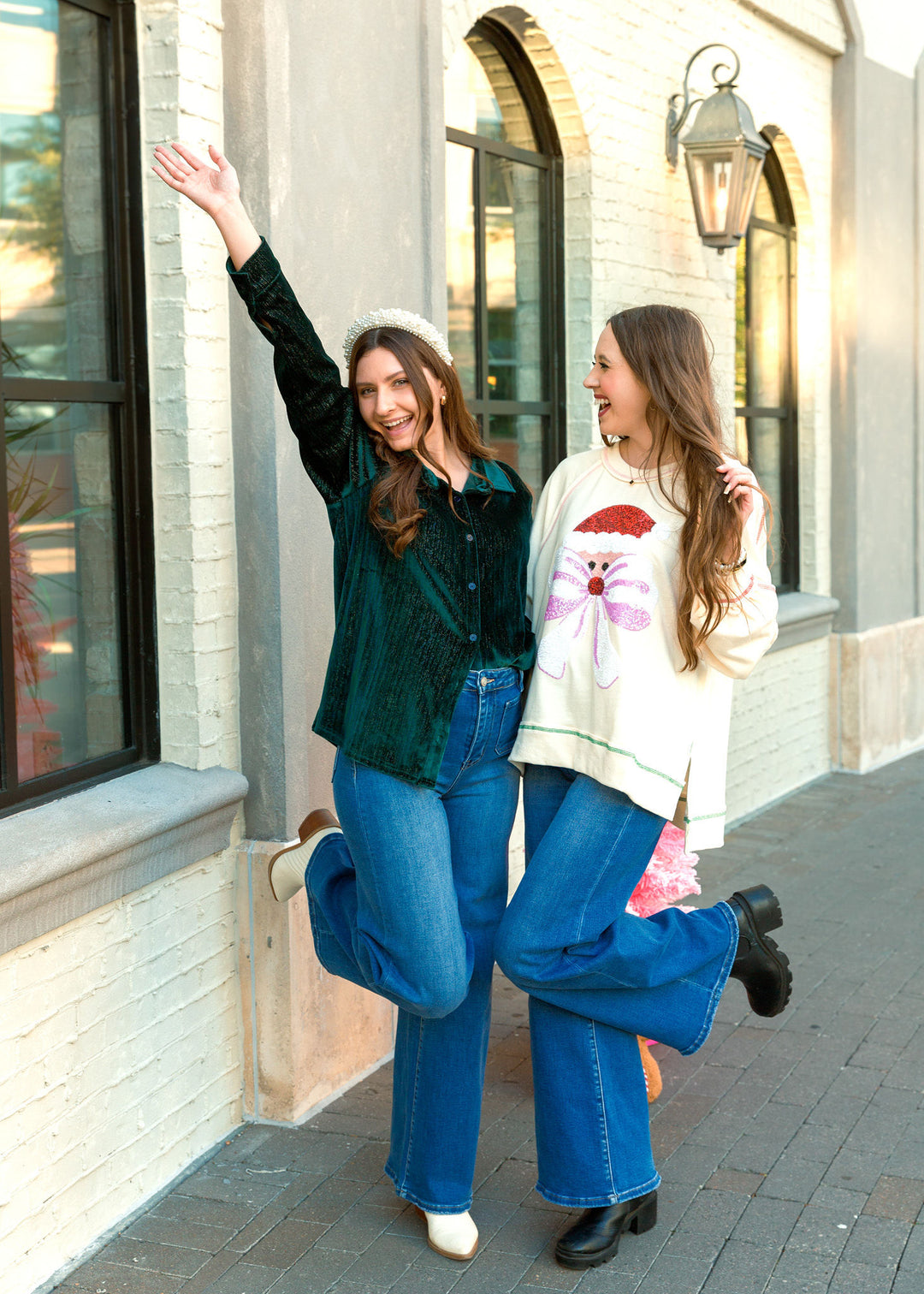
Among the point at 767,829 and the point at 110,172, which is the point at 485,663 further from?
the point at 767,829

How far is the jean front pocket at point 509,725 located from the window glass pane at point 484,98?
9.39 ft

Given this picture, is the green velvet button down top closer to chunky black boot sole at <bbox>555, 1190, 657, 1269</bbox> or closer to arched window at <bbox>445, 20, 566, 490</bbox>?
chunky black boot sole at <bbox>555, 1190, 657, 1269</bbox>

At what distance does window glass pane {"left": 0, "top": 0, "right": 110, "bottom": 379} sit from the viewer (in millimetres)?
3219

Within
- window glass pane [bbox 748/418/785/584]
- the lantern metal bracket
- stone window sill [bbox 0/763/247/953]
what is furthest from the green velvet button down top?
window glass pane [bbox 748/418/785/584]

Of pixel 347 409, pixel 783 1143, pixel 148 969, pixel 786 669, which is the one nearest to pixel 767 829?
pixel 786 669

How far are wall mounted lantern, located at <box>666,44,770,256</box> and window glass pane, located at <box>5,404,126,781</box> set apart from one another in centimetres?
343

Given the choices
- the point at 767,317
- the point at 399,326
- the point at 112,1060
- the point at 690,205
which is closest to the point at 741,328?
the point at 767,317

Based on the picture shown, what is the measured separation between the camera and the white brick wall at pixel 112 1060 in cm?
297

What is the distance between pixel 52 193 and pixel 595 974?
2.07 meters

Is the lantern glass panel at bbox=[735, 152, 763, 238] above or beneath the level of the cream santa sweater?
above

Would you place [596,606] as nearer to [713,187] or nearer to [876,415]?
[713,187]

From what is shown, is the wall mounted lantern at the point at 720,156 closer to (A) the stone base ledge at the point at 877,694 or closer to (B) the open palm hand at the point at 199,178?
(A) the stone base ledge at the point at 877,694

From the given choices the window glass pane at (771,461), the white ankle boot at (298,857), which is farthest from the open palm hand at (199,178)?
the window glass pane at (771,461)

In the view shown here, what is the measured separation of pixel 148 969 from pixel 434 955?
0.85 metres
